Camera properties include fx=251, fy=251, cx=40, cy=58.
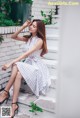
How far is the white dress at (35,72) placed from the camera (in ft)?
10.4

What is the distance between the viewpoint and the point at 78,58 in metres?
1.91

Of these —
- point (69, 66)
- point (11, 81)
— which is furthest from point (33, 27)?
point (69, 66)

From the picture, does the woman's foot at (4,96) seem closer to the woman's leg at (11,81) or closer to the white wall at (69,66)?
the woman's leg at (11,81)

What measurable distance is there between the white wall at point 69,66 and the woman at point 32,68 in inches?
46.9

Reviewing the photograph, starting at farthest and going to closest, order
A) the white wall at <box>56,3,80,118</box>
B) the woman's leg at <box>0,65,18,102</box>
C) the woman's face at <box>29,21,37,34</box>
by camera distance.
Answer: the woman's face at <box>29,21,37,34</box> < the woman's leg at <box>0,65,18,102</box> < the white wall at <box>56,3,80,118</box>

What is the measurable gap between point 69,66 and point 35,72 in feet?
4.33

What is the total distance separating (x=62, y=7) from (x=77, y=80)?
1.90 ft

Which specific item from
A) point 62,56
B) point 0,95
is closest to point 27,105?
point 0,95

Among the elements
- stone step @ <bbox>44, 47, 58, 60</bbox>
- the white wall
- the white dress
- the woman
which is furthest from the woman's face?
the white wall

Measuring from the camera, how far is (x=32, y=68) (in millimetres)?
3213

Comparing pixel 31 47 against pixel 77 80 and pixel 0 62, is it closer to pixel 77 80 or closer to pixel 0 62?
pixel 0 62

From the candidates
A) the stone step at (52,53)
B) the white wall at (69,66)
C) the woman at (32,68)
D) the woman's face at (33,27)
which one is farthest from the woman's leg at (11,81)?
the white wall at (69,66)

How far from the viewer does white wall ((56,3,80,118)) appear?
5.95 ft

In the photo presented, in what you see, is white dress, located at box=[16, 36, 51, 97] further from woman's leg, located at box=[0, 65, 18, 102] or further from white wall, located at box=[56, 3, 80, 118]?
white wall, located at box=[56, 3, 80, 118]
